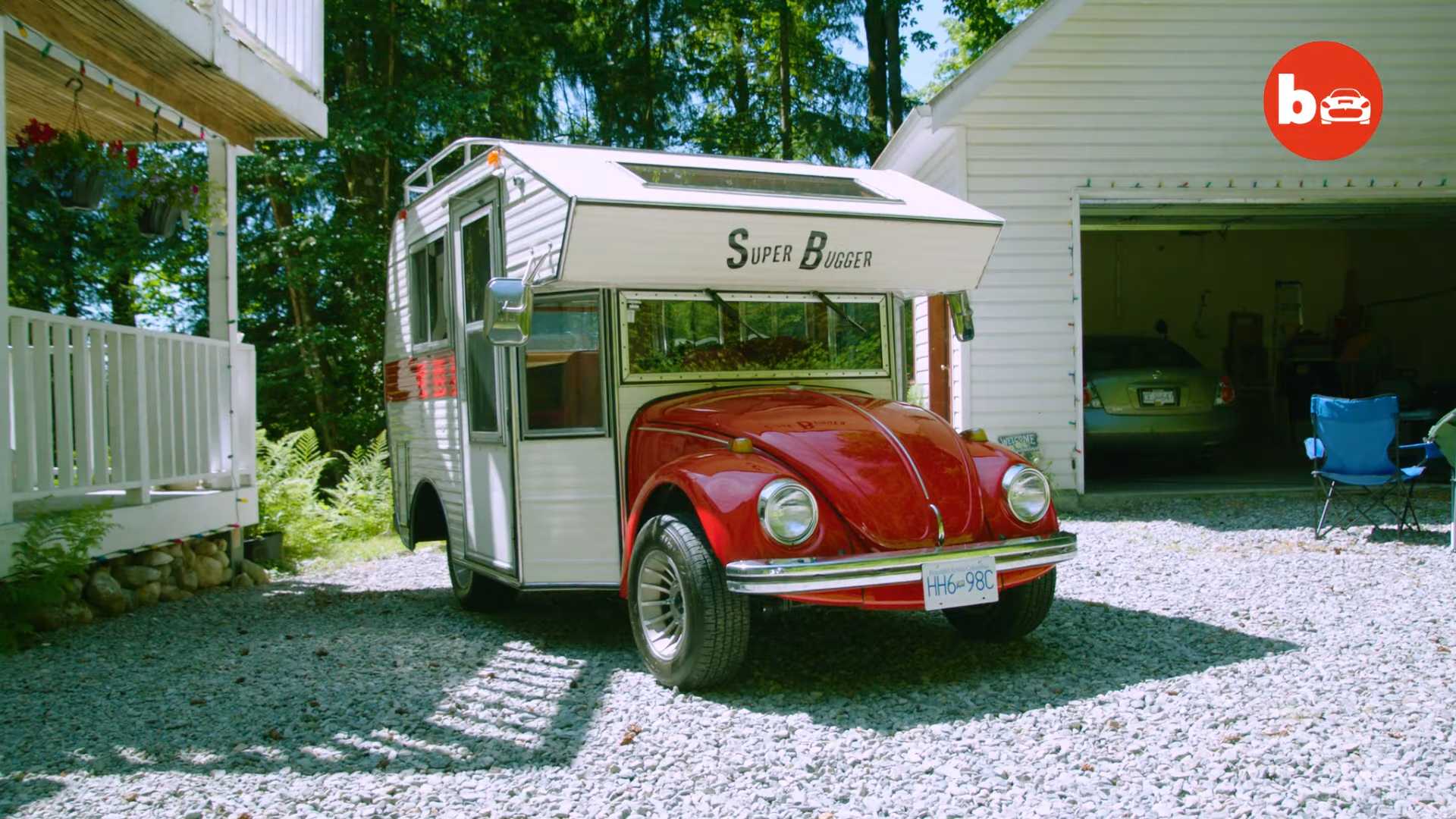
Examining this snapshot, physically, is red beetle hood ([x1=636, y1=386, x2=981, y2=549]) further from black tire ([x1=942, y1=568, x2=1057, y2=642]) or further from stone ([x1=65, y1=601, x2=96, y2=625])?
stone ([x1=65, y1=601, x2=96, y2=625])

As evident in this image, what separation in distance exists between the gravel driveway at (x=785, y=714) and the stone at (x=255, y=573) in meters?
1.33

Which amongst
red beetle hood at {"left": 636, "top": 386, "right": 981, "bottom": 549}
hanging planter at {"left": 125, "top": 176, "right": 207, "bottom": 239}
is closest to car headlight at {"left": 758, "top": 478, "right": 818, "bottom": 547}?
red beetle hood at {"left": 636, "top": 386, "right": 981, "bottom": 549}

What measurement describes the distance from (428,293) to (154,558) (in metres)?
2.49

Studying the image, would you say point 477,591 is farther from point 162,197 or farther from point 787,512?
point 162,197

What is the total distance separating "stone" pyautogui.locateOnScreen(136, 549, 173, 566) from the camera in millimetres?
7137

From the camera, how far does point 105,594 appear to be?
21.6ft

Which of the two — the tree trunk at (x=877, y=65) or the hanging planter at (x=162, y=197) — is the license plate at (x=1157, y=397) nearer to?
the hanging planter at (x=162, y=197)

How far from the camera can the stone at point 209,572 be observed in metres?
7.65

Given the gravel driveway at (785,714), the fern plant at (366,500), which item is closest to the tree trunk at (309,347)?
the fern plant at (366,500)

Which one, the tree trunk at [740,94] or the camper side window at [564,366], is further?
the tree trunk at [740,94]

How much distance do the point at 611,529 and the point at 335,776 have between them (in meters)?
1.89

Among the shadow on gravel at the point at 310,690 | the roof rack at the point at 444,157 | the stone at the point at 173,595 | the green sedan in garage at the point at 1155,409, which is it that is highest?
the roof rack at the point at 444,157

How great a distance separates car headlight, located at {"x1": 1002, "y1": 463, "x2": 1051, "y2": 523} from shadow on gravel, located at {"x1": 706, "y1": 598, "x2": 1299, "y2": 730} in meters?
0.66

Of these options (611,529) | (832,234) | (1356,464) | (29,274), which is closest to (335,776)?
(611,529)
